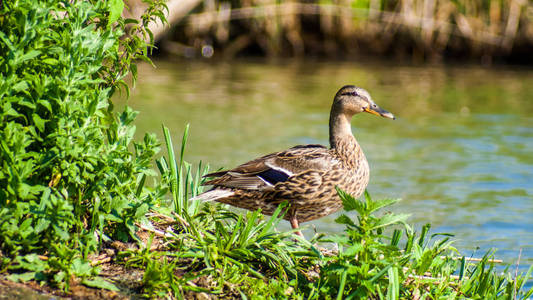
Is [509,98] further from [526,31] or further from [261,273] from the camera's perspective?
[261,273]

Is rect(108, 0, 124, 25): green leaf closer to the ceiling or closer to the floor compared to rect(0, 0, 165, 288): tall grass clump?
closer to the ceiling

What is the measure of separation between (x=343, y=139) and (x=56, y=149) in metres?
2.62

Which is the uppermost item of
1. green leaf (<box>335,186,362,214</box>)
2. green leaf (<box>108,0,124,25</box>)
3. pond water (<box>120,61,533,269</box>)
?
green leaf (<box>108,0,124,25</box>)

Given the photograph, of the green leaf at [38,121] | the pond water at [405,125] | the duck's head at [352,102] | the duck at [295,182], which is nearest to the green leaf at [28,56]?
the green leaf at [38,121]

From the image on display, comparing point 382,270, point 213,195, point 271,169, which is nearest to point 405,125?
point 271,169

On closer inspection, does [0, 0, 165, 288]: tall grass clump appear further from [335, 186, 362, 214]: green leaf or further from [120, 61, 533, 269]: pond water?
[120, 61, 533, 269]: pond water

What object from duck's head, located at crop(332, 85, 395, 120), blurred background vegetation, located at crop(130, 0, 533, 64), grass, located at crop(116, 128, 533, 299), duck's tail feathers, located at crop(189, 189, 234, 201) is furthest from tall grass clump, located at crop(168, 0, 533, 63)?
grass, located at crop(116, 128, 533, 299)

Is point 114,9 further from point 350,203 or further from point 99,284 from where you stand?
point 350,203

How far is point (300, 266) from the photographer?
155 inches

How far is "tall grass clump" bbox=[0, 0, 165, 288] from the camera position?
337cm

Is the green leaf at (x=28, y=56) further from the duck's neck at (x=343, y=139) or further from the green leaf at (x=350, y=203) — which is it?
the duck's neck at (x=343, y=139)

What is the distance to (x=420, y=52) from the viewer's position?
54.4 ft

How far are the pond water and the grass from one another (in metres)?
2.02

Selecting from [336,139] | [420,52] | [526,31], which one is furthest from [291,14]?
[336,139]
